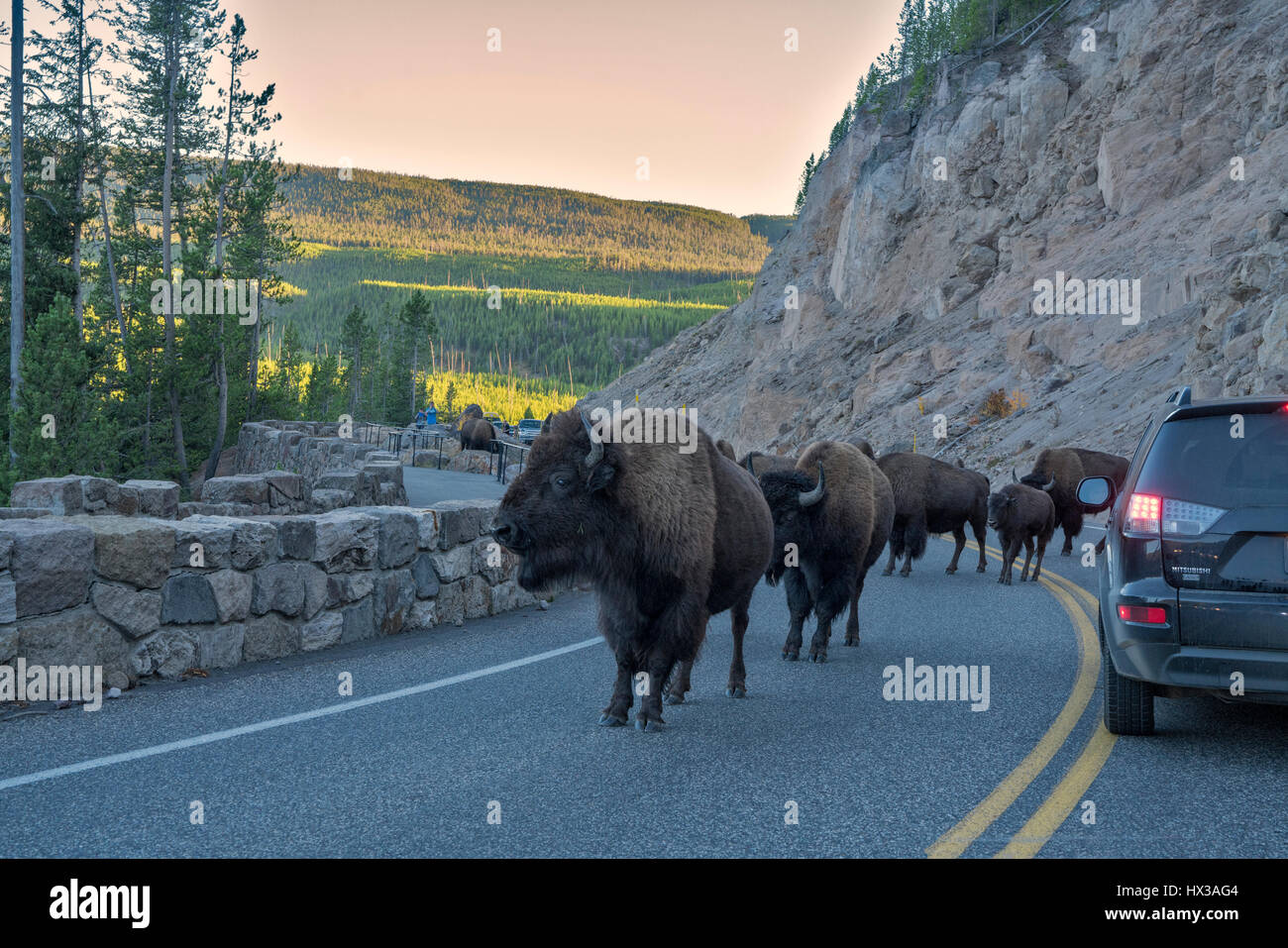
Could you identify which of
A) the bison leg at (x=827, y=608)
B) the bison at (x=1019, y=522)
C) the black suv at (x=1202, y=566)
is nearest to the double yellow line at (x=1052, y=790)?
the black suv at (x=1202, y=566)

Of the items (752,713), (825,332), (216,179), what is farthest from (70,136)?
(752,713)

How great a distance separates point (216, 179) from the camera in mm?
48812

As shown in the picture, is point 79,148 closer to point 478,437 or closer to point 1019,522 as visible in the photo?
point 478,437

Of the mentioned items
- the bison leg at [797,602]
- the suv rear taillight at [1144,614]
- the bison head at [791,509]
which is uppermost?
the bison head at [791,509]

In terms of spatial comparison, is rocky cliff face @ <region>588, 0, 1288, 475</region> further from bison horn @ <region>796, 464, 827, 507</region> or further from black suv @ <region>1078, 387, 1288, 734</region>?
black suv @ <region>1078, 387, 1288, 734</region>

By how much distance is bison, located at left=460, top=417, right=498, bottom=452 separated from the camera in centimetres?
4253

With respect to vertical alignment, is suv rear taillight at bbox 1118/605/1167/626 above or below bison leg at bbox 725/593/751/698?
above

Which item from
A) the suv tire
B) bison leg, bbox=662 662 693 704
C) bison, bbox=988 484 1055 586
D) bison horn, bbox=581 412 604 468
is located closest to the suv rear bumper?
the suv tire

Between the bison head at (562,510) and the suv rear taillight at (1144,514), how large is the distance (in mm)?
2578

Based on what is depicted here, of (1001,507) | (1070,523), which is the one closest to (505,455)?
(1070,523)

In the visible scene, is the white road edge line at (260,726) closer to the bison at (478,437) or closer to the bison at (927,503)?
the bison at (927,503)

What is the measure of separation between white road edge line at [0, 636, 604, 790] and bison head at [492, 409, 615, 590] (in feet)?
4.39

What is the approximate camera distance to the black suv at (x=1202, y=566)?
4918 mm
